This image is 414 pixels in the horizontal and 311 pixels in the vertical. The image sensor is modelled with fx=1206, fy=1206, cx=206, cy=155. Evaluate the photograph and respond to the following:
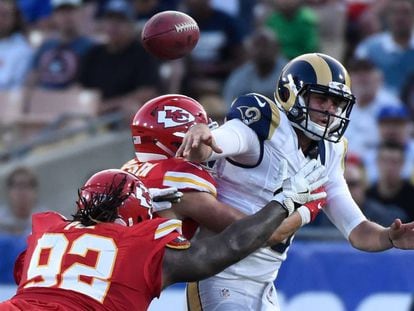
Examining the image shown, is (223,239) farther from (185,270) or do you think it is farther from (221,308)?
(221,308)

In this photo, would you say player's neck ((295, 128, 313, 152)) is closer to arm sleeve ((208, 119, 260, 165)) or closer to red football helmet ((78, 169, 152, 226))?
arm sleeve ((208, 119, 260, 165))

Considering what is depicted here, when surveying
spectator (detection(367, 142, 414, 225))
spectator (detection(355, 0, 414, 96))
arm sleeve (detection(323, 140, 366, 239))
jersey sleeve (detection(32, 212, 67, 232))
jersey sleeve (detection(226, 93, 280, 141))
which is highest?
jersey sleeve (detection(226, 93, 280, 141))

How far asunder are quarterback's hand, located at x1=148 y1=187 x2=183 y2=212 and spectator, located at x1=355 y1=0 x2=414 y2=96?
5.29m

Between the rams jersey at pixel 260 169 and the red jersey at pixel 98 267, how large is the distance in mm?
639

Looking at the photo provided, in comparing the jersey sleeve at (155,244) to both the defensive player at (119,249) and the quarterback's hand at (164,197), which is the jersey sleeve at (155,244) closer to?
the defensive player at (119,249)

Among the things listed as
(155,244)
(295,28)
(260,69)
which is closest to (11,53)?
(260,69)

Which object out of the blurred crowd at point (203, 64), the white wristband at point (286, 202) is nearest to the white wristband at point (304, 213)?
the white wristband at point (286, 202)

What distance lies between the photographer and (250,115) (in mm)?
5426

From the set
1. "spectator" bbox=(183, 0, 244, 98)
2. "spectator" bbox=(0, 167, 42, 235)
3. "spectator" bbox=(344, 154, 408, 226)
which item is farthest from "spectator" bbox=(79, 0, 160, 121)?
"spectator" bbox=(344, 154, 408, 226)

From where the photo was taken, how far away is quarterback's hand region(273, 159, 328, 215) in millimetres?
5121

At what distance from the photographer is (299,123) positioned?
217 inches

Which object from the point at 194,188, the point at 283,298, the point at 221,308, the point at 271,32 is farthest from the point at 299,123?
the point at 271,32

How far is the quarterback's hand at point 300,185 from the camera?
5.12m

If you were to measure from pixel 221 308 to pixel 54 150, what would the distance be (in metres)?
5.13
